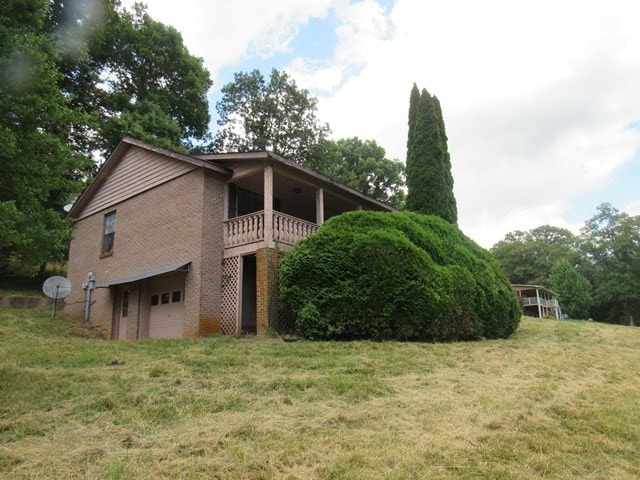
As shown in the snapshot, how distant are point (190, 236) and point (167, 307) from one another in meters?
2.38

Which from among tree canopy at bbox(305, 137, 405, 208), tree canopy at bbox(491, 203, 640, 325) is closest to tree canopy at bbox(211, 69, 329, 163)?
tree canopy at bbox(305, 137, 405, 208)

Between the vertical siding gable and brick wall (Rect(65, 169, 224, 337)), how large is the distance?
0.81 ft

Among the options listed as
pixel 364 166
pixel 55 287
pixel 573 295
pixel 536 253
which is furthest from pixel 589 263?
pixel 55 287

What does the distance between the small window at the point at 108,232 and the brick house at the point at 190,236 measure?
4 cm

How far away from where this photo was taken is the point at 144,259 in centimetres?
1490

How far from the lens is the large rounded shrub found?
10.2 meters

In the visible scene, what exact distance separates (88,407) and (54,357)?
3566 mm

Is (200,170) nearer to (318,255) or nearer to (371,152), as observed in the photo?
(318,255)

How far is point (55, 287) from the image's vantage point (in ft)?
50.4

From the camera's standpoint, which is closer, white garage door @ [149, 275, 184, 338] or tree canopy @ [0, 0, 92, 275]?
tree canopy @ [0, 0, 92, 275]

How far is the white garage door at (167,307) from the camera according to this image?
44.5ft

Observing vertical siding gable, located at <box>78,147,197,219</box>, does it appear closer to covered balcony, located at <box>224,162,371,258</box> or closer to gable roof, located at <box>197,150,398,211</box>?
gable roof, located at <box>197,150,398,211</box>

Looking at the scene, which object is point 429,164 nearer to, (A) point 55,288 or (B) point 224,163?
(B) point 224,163

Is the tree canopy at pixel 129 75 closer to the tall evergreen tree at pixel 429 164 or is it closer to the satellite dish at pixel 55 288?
the satellite dish at pixel 55 288
